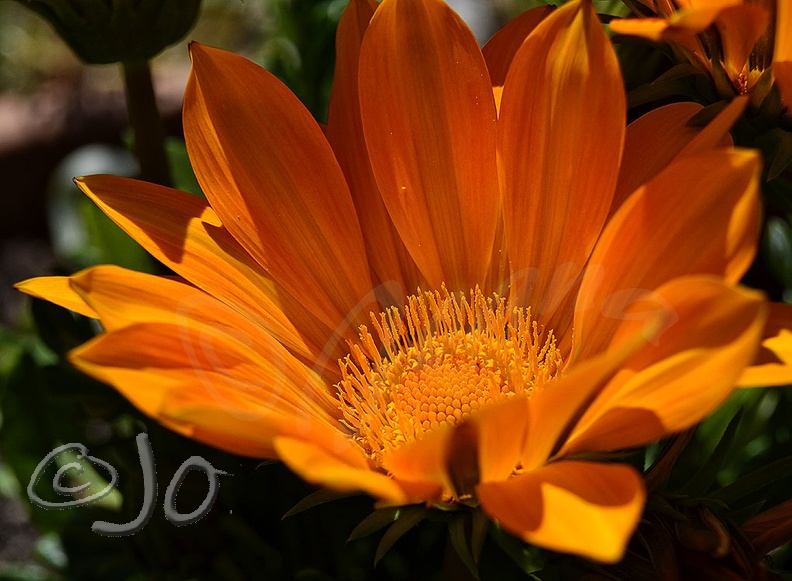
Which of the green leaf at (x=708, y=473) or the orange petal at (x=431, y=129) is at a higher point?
the orange petal at (x=431, y=129)

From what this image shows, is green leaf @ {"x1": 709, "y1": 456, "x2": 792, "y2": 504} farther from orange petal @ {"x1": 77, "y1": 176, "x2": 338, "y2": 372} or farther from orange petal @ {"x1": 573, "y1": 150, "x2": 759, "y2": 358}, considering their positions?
orange petal @ {"x1": 77, "y1": 176, "x2": 338, "y2": 372}

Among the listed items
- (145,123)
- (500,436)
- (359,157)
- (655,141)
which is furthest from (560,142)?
(145,123)

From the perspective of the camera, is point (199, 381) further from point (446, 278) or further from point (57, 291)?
point (446, 278)

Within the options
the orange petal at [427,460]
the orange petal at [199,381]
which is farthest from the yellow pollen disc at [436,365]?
the orange petal at [427,460]

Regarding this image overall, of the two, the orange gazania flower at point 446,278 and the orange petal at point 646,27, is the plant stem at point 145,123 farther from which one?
the orange petal at point 646,27

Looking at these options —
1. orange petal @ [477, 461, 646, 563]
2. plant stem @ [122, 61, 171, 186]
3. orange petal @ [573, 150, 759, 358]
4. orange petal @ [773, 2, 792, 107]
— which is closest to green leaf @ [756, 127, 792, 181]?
orange petal @ [773, 2, 792, 107]

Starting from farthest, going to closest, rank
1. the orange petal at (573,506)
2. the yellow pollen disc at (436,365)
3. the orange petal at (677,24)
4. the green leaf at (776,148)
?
the yellow pollen disc at (436,365), the green leaf at (776,148), the orange petal at (677,24), the orange petal at (573,506)
